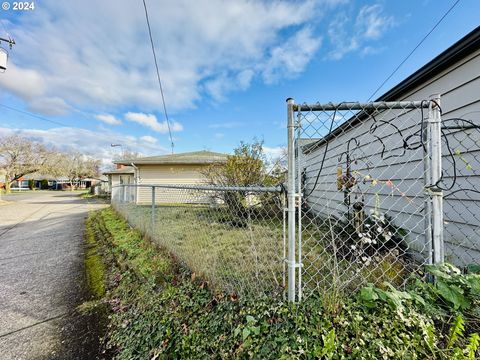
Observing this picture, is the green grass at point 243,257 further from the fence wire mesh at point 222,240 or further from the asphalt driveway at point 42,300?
the asphalt driveway at point 42,300

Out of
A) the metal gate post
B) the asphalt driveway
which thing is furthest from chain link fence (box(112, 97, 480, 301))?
the asphalt driveway

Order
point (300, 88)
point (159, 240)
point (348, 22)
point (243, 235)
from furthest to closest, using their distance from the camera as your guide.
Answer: point (300, 88), point (348, 22), point (243, 235), point (159, 240)

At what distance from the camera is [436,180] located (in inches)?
63.4

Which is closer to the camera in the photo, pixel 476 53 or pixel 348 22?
pixel 476 53

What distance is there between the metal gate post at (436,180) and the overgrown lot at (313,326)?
0.51 feet

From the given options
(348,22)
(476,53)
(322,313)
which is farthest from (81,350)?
(348,22)

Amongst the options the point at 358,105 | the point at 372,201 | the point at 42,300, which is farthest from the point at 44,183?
the point at 358,105

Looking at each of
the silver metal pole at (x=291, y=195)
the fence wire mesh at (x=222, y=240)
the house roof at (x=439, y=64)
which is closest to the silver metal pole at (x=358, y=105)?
the silver metal pole at (x=291, y=195)

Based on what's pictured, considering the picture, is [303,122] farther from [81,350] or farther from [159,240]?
[159,240]

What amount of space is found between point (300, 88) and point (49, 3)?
7.58m

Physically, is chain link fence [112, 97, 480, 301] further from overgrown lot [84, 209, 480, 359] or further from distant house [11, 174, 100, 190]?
distant house [11, 174, 100, 190]

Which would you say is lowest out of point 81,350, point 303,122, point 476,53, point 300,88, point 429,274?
point 81,350

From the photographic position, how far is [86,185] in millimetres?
55062

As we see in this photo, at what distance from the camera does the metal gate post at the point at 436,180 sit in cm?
160
